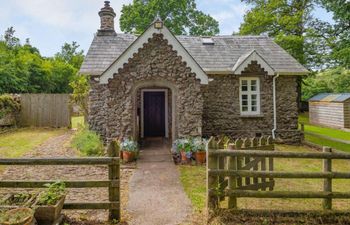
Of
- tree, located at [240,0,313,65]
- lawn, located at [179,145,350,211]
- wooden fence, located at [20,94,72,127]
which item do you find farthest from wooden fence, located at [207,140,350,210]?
Answer: tree, located at [240,0,313,65]

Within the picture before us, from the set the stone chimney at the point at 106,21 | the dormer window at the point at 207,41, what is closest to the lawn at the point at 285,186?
the dormer window at the point at 207,41

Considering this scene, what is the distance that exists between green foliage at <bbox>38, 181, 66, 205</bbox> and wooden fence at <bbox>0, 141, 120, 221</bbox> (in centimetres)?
12

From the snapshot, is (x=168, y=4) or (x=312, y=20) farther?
(x=168, y=4)

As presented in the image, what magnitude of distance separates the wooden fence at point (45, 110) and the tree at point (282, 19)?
708 inches

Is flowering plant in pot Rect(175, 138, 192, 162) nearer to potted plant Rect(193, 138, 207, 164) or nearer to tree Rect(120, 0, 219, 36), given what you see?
potted plant Rect(193, 138, 207, 164)

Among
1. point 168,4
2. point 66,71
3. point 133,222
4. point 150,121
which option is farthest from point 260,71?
point 66,71

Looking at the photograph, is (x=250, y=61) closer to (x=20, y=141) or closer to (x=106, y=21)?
(x=106, y=21)

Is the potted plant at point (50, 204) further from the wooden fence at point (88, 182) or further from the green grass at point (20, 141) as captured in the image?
the green grass at point (20, 141)

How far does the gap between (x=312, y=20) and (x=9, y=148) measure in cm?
2644

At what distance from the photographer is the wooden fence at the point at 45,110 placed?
18438mm

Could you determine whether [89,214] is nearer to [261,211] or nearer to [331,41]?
[261,211]

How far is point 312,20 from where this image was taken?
2519 centimetres

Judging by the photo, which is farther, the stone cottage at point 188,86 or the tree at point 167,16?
the tree at point 167,16

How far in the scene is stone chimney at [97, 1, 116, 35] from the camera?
594 inches
